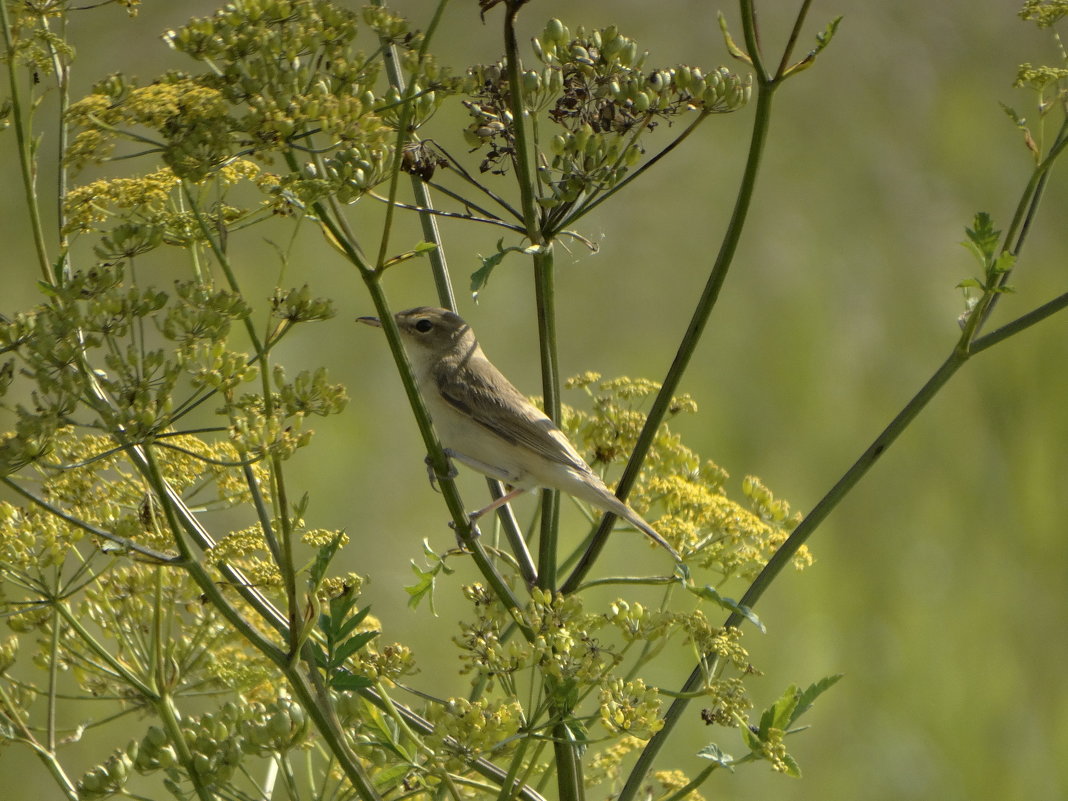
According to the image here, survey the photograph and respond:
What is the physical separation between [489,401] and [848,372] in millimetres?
2249

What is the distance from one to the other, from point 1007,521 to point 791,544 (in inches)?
121

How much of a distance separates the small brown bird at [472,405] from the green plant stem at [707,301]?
596mm

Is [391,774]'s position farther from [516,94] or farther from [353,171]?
[516,94]

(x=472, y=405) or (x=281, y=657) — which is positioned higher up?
(x=472, y=405)

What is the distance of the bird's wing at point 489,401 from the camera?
217 centimetres

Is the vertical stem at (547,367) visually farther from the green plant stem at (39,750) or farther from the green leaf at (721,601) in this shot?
the green plant stem at (39,750)

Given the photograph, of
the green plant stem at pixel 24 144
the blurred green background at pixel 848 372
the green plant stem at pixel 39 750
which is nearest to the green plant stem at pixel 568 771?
the green plant stem at pixel 39 750

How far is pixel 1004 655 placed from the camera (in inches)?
155

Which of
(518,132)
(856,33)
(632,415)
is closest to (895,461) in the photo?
(856,33)

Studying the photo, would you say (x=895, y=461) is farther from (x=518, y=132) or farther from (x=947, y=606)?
(x=518, y=132)

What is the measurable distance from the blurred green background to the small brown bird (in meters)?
1.14

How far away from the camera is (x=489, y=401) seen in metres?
2.30

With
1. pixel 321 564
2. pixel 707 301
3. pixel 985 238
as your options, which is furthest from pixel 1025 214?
pixel 321 564

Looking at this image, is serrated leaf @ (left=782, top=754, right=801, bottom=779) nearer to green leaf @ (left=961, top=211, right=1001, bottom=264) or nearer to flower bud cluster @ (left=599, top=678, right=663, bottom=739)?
flower bud cluster @ (left=599, top=678, right=663, bottom=739)
